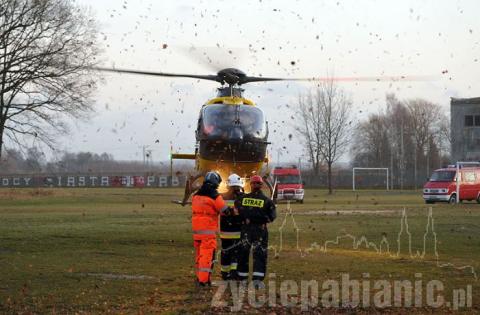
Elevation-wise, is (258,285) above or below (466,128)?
below

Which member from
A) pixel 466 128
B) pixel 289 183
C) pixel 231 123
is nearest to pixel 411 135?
pixel 466 128

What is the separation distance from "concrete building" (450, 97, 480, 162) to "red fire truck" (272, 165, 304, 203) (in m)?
42.6

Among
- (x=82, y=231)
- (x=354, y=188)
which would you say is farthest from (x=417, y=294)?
(x=354, y=188)

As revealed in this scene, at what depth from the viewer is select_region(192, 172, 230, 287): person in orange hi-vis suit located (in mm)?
13953

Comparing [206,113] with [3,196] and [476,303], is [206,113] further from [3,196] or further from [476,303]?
[3,196]

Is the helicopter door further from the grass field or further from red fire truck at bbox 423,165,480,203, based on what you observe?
red fire truck at bbox 423,165,480,203

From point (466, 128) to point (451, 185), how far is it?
4657 centimetres

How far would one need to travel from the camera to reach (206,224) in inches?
558

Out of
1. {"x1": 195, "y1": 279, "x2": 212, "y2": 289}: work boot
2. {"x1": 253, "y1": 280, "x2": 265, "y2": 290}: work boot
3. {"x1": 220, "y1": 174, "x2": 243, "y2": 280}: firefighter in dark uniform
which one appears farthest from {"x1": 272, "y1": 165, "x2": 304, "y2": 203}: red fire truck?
{"x1": 253, "y1": 280, "x2": 265, "y2": 290}: work boot

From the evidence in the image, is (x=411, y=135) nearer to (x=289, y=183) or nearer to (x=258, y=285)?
(x=289, y=183)

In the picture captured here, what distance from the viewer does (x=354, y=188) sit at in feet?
314

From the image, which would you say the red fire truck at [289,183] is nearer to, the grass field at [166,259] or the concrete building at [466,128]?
the grass field at [166,259]

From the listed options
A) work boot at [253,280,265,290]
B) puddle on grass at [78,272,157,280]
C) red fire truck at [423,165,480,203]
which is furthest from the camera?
red fire truck at [423,165,480,203]

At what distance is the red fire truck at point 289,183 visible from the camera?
53156 mm
